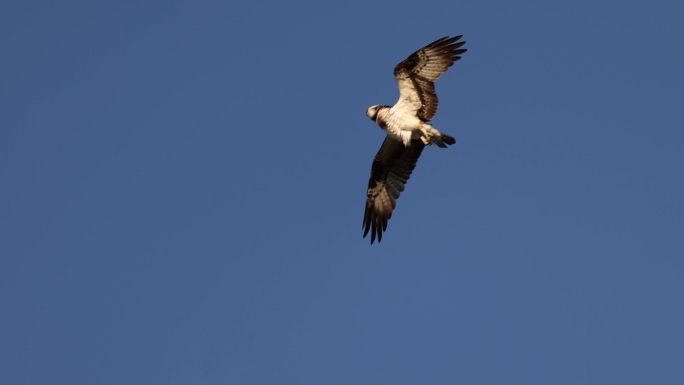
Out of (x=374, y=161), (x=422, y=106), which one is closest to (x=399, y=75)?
(x=422, y=106)

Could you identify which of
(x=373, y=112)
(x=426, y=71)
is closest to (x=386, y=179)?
(x=373, y=112)

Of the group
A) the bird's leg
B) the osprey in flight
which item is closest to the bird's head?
the osprey in flight

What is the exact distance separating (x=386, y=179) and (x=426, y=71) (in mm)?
3498

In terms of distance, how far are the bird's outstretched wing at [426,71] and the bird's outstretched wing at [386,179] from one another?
1.89m

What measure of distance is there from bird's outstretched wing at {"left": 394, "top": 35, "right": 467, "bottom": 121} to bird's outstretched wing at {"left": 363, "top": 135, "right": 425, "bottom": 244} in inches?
74.4

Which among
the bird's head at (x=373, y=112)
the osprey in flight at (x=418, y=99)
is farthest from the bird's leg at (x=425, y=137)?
the bird's head at (x=373, y=112)

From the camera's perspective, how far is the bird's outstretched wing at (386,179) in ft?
81.1

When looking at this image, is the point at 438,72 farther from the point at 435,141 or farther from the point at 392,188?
the point at 392,188

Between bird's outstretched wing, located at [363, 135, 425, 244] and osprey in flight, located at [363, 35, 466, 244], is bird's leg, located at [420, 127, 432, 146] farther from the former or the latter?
bird's outstretched wing, located at [363, 135, 425, 244]

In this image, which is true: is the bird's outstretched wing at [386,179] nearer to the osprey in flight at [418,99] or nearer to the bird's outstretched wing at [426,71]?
the osprey in flight at [418,99]

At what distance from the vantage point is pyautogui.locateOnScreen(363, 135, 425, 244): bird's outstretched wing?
2473cm

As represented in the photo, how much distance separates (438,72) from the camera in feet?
74.1

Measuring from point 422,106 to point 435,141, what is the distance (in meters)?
0.83

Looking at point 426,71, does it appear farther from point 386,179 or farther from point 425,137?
point 386,179
